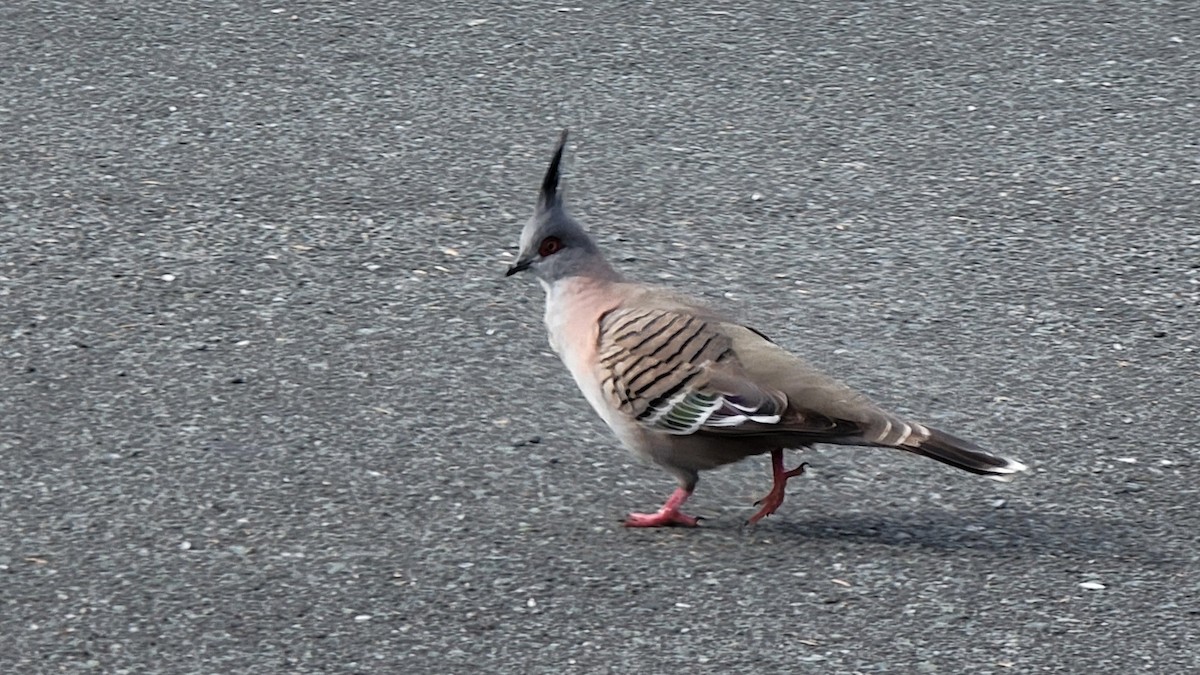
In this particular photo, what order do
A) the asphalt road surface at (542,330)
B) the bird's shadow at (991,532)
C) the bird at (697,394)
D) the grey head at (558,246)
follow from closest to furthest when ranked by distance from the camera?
1. the asphalt road surface at (542,330)
2. the bird at (697,394)
3. the bird's shadow at (991,532)
4. the grey head at (558,246)

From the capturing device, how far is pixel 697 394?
4117 mm

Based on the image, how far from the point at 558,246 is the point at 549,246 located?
0.02 m

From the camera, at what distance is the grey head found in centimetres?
448

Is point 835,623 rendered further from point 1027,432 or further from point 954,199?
point 954,199

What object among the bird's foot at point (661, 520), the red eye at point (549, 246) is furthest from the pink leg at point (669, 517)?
the red eye at point (549, 246)

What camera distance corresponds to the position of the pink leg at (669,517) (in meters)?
4.22

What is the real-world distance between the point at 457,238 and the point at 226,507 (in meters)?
1.62

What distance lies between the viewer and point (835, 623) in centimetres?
389

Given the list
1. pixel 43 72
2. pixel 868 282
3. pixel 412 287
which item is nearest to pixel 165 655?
pixel 412 287

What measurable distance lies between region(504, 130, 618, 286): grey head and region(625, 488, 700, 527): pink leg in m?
0.58

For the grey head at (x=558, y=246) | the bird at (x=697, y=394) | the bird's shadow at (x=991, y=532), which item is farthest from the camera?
the grey head at (x=558, y=246)

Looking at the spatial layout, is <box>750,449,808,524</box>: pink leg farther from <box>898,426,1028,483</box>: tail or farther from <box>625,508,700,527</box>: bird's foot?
→ <box>898,426,1028,483</box>: tail

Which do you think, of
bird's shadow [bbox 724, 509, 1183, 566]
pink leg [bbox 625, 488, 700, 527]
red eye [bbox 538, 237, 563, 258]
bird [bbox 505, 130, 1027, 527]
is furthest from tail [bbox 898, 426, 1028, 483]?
red eye [bbox 538, 237, 563, 258]

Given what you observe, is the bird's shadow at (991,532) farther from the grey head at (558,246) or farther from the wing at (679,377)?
the grey head at (558,246)
